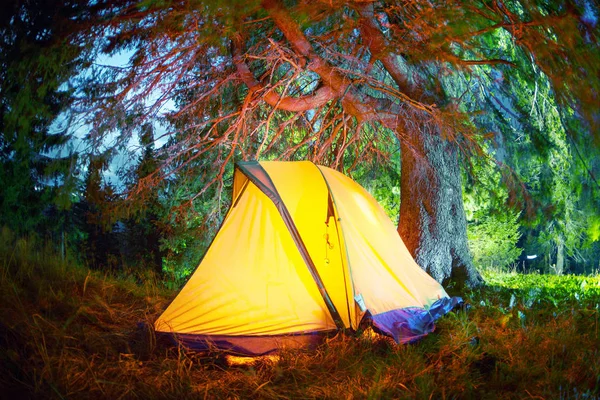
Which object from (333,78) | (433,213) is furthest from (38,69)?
(433,213)

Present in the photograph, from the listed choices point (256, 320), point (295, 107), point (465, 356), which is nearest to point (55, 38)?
point (295, 107)

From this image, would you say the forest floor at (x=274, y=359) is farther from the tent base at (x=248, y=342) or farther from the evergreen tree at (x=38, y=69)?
the evergreen tree at (x=38, y=69)

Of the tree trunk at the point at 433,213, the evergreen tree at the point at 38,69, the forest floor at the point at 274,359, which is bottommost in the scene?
the forest floor at the point at 274,359

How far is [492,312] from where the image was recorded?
16.4 ft

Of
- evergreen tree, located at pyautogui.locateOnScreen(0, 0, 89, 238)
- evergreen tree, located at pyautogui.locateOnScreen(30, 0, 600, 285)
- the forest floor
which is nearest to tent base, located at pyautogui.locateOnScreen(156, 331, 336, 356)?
the forest floor

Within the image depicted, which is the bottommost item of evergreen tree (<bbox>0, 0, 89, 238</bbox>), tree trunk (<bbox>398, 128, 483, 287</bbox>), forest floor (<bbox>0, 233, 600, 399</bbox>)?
forest floor (<bbox>0, 233, 600, 399</bbox>)

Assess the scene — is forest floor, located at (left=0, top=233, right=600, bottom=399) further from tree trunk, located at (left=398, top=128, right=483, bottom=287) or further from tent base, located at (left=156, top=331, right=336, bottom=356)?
tree trunk, located at (left=398, top=128, right=483, bottom=287)

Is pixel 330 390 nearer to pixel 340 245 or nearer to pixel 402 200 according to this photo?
pixel 340 245

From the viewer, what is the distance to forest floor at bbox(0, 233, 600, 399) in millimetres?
3018

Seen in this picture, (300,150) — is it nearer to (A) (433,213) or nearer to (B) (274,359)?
(A) (433,213)

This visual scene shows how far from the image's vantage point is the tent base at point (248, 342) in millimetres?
3992

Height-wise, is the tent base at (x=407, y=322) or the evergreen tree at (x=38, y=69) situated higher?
the evergreen tree at (x=38, y=69)

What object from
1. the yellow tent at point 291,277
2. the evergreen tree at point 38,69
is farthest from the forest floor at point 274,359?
the evergreen tree at point 38,69

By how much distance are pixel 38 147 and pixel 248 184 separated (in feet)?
9.88
